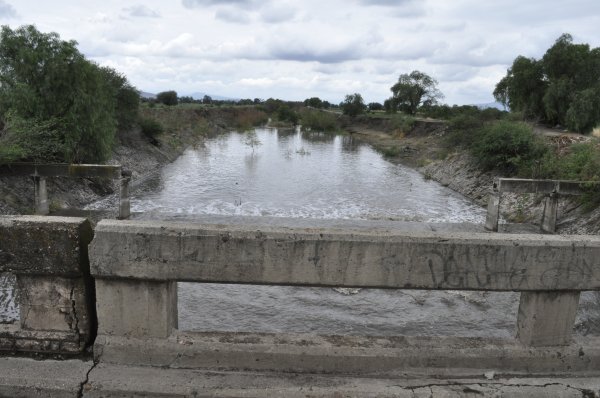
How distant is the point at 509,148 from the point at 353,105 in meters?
70.6

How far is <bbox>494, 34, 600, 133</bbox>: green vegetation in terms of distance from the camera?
31375 mm

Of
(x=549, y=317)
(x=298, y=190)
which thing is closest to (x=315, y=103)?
(x=298, y=190)

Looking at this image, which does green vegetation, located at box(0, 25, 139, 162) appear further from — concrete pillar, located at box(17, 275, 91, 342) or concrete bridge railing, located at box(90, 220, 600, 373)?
concrete bridge railing, located at box(90, 220, 600, 373)

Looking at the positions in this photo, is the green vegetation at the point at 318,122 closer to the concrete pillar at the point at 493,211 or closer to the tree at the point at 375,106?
the tree at the point at 375,106

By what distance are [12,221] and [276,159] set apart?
36.5 m

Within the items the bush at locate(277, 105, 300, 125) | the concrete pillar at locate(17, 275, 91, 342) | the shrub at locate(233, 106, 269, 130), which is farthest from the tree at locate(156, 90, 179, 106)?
the concrete pillar at locate(17, 275, 91, 342)

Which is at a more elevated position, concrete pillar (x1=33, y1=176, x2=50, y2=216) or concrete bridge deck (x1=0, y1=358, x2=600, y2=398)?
concrete bridge deck (x1=0, y1=358, x2=600, y2=398)

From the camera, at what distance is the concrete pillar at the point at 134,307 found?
153 inches

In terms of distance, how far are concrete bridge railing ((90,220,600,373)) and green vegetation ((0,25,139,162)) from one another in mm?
16520

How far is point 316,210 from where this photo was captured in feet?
73.2

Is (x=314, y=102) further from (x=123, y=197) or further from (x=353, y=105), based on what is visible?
(x=123, y=197)

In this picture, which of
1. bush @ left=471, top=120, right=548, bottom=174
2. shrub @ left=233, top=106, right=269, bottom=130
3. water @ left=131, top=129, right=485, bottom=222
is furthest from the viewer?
shrub @ left=233, top=106, right=269, bottom=130

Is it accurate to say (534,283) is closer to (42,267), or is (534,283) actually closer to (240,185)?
(42,267)

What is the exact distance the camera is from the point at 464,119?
120 feet
